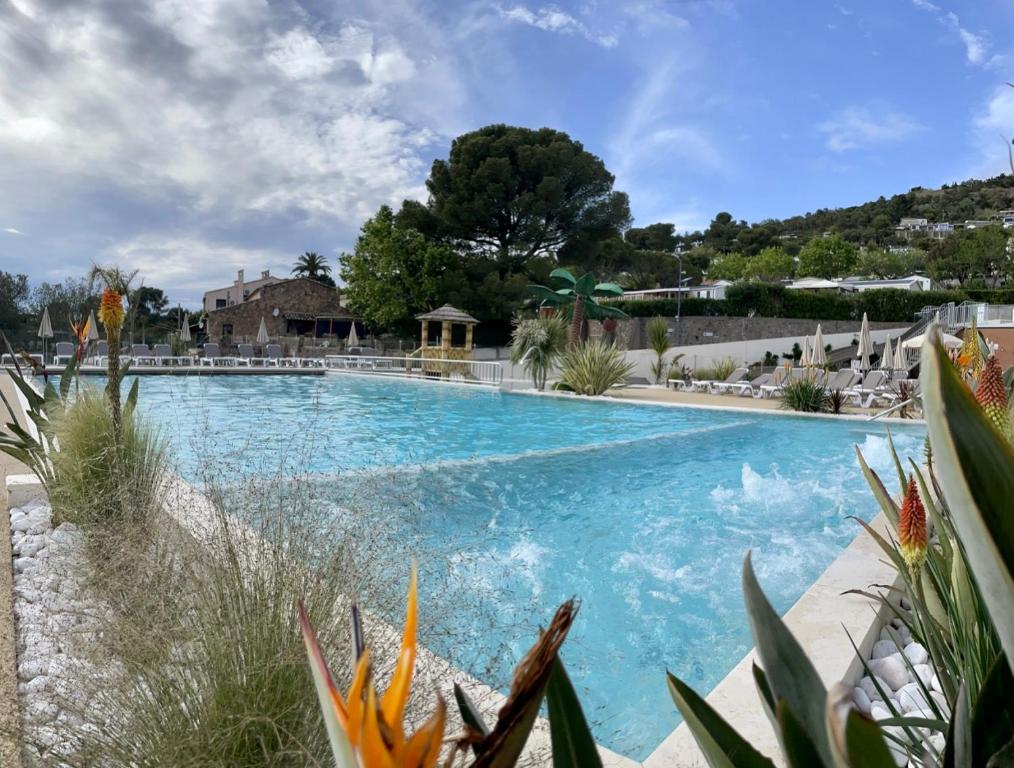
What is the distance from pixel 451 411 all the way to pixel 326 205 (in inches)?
420

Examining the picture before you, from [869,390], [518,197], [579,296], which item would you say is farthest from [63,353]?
[869,390]

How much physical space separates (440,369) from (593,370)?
7.09m

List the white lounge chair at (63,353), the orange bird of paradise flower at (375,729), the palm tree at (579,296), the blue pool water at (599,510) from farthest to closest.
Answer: the white lounge chair at (63,353)
the palm tree at (579,296)
the blue pool water at (599,510)
the orange bird of paradise flower at (375,729)

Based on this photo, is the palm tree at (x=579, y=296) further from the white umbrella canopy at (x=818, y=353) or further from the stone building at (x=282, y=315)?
the stone building at (x=282, y=315)

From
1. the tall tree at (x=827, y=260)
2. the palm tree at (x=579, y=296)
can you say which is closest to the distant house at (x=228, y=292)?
the palm tree at (x=579, y=296)

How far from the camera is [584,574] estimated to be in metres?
4.88

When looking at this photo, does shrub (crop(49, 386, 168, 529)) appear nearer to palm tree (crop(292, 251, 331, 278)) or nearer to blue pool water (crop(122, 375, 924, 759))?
blue pool water (crop(122, 375, 924, 759))

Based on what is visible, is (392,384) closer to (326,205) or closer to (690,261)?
(326,205)

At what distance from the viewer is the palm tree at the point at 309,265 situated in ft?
191

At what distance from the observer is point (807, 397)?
13.8m

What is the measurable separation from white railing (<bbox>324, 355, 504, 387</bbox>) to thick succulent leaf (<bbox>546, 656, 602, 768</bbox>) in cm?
1808

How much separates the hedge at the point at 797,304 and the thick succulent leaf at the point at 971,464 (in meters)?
29.9

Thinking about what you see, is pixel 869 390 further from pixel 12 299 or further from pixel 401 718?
pixel 12 299

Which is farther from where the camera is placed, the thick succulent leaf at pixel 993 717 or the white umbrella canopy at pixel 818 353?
the white umbrella canopy at pixel 818 353
